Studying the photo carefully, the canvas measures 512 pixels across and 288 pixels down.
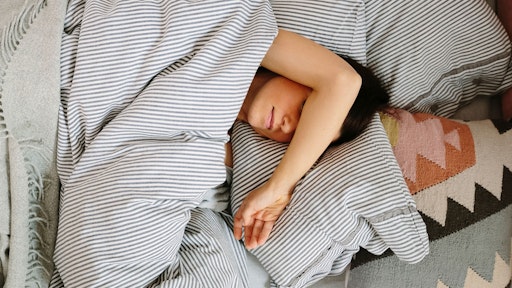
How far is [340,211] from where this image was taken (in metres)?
1.05

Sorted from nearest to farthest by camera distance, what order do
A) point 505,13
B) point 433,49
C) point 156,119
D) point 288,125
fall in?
1. point 156,119
2. point 288,125
3. point 433,49
4. point 505,13

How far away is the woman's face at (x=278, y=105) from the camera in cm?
108

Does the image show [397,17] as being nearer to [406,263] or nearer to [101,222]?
[406,263]

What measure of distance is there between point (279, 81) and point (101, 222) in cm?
44

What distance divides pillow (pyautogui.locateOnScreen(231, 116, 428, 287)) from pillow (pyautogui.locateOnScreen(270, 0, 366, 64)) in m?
0.19

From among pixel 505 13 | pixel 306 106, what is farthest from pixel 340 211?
pixel 505 13

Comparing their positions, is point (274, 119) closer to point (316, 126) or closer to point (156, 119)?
point (316, 126)

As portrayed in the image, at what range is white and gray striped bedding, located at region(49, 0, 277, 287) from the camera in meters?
0.97

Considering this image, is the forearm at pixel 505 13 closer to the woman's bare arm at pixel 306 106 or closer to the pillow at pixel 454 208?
the pillow at pixel 454 208

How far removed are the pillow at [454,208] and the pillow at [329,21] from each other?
0.21 m

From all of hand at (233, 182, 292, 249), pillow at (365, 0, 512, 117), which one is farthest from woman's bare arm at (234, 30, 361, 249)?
pillow at (365, 0, 512, 117)

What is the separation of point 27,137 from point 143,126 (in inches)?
8.4

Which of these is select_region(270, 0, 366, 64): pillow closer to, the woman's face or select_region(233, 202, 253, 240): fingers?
the woman's face

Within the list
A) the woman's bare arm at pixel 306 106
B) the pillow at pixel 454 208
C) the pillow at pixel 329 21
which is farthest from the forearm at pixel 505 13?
the woman's bare arm at pixel 306 106
